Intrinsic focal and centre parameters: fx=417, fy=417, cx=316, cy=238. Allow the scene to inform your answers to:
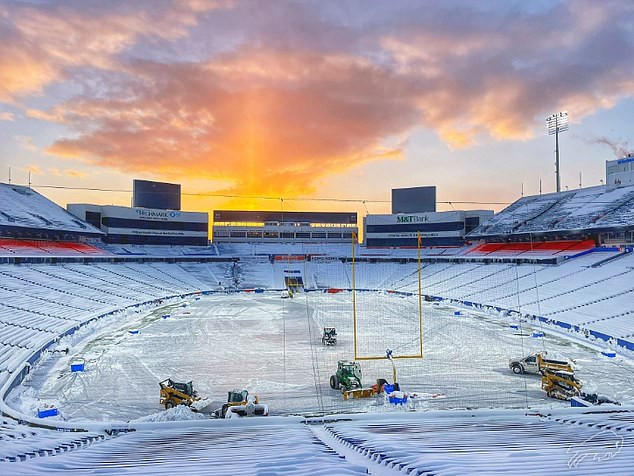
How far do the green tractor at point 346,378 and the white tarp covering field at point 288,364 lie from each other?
1.39 ft

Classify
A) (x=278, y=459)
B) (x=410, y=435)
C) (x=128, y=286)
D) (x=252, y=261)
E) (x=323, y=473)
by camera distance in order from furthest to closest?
(x=252, y=261)
(x=128, y=286)
(x=410, y=435)
(x=278, y=459)
(x=323, y=473)

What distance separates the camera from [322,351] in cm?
2489

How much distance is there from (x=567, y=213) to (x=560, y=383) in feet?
162

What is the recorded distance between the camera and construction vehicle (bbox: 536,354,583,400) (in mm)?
16325

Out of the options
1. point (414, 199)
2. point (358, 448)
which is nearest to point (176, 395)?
point (358, 448)

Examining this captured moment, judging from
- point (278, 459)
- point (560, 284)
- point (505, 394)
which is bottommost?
point (505, 394)

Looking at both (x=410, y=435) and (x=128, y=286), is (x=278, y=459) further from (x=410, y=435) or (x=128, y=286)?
(x=128, y=286)

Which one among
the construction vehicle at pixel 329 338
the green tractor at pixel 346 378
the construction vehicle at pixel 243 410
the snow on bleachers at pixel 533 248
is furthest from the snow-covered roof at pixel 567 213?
the construction vehicle at pixel 243 410

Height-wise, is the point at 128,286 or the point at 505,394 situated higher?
the point at 128,286

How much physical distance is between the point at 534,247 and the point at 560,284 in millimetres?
18385

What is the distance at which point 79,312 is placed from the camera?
112 ft

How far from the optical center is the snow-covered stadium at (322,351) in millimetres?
7539

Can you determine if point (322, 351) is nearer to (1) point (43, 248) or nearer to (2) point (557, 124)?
(1) point (43, 248)

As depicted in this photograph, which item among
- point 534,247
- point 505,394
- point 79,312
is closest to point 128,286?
point 79,312
